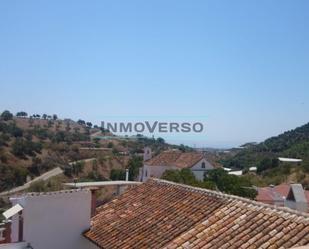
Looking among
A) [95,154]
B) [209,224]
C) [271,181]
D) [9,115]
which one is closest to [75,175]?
[95,154]

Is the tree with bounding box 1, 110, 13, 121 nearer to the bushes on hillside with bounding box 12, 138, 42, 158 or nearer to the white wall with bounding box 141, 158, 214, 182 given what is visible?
the bushes on hillside with bounding box 12, 138, 42, 158

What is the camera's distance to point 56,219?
10055 millimetres

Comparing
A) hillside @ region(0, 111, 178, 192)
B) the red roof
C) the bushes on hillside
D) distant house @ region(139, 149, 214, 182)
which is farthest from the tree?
the red roof

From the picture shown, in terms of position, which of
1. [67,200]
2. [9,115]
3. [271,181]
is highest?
[9,115]

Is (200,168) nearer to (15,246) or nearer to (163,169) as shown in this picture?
(163,169)

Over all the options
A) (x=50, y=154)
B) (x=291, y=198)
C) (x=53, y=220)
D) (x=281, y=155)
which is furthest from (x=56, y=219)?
(x=281, y=155)

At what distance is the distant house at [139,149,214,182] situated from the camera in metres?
43.9

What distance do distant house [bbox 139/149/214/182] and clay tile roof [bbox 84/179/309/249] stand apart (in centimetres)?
3186

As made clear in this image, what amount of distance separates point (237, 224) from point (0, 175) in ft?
131

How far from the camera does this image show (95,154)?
64.9 meters

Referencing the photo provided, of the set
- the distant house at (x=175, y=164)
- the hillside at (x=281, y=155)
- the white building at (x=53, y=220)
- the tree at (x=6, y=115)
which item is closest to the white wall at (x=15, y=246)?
the white building at (x=53, y=220)

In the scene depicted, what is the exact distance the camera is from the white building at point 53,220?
9.63 m

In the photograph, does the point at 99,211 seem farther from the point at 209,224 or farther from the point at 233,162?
the point at 233,162

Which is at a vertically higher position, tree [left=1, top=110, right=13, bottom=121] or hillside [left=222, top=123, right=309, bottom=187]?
tree [left=1, top=110, right=13, bottom=121]
